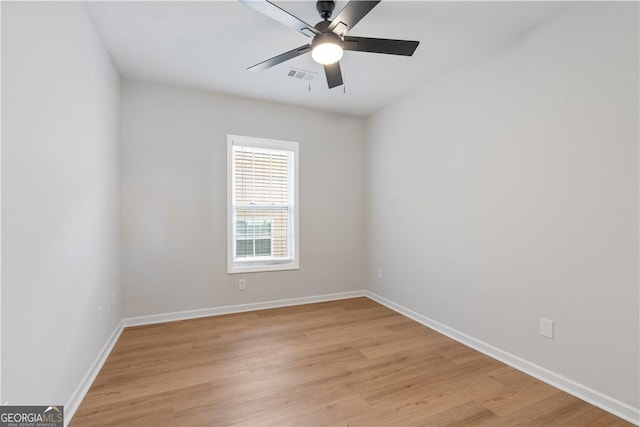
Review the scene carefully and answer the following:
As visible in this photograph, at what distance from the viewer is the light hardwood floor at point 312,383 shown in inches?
70.6

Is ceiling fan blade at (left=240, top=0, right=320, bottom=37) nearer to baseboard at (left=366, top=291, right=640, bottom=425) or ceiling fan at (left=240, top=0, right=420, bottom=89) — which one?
ceiling fan at (left=240, top=0, right=420, bottom=89)

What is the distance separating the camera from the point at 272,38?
249 cm

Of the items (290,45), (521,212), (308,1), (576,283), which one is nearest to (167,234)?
(290,45)

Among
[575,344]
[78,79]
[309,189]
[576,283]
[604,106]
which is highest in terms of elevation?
[78,79]

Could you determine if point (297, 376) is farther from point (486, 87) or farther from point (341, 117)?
point (341, 117)

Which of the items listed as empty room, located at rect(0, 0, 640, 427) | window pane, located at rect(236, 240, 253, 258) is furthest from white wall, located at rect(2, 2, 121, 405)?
window pane, located at rect(236, 240, 253, 258)

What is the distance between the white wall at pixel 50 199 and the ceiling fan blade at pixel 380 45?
5.51ft

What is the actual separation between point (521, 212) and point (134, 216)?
3.70 metres

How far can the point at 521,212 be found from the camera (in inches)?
93.2

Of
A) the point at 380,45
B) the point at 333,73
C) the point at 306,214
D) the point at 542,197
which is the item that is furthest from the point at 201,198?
the point at 542,197

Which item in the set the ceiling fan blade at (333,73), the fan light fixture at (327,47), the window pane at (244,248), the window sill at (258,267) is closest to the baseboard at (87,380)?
the window sill at (258,267)

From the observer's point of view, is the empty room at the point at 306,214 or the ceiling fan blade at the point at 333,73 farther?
the ceiling fan blade at the point at 333,73

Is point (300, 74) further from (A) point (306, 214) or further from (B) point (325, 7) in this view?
(A) point (306, 214)

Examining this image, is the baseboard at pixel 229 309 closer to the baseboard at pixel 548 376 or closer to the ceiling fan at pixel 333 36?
the baseboard at pixel 548 376
